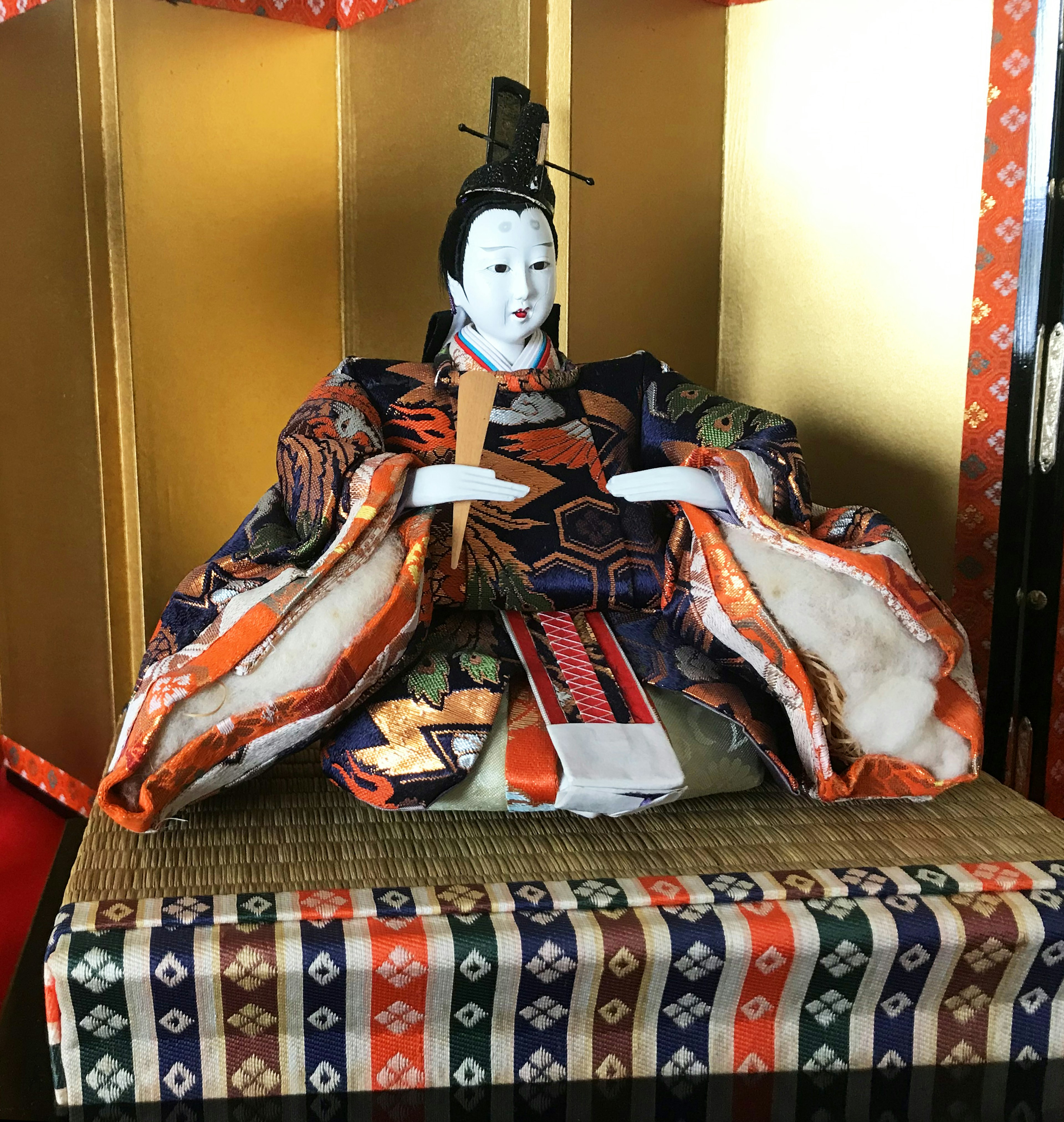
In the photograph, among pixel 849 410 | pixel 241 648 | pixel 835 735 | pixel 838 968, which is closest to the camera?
pixel 838 968

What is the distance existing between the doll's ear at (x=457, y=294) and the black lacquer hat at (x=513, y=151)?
0.47 ft

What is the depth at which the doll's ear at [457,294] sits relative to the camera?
209cm

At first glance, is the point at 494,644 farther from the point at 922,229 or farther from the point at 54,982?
the point at 922,229

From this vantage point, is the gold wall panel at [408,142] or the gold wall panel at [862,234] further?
the gold wall panel at [408,142]

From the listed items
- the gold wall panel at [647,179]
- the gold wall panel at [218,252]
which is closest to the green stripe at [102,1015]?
the gold wall panel at [218,252]

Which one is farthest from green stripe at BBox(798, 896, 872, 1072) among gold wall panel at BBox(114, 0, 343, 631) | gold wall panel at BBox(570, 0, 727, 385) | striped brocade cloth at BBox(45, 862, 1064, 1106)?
gold wall panel at BBox(114, 0, 343, 631)

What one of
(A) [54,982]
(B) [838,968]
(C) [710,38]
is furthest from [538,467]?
(C) [710,38]

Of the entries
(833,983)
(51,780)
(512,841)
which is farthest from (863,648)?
(51,780)

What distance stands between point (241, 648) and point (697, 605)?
72cm

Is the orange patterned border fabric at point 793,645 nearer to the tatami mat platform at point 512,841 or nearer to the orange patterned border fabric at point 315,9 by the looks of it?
the tatami mat platform at point 512,841

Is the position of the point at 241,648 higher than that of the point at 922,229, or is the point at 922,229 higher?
the point at 922,229

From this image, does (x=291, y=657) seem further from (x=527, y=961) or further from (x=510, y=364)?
(x=510, y=364)

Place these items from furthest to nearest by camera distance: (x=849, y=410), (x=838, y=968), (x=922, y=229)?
(x=849, y=410) < (x=922, y=229) < (x=838, y=968)

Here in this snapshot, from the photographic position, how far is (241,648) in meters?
1.67
